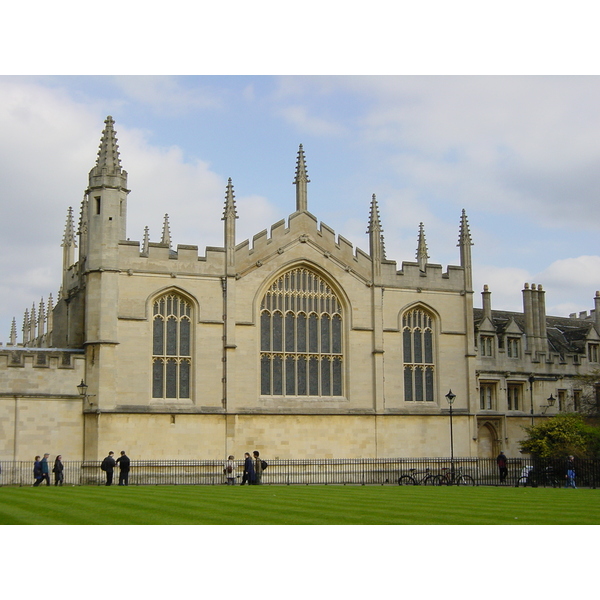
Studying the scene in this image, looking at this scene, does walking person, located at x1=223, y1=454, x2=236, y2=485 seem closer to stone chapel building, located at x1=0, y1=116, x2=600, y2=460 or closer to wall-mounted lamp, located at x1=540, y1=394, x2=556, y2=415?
stone chapel building, located at x1=0, y1=116, x2=600, y2=460

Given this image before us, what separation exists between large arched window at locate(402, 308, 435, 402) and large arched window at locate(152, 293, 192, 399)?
8985 millimetres

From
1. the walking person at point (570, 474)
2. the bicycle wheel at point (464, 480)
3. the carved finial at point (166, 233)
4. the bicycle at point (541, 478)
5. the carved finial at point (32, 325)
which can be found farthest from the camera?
the carved finial at point (32, 325)

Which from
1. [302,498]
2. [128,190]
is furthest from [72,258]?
[302,498]

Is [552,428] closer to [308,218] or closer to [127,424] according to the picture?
[308,218]

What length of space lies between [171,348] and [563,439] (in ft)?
51.1

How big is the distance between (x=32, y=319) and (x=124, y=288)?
27.9 meters

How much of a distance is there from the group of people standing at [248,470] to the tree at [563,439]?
36.8ft

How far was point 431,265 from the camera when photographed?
3697 centimetres

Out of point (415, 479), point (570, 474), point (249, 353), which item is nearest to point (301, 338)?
Result: point (249, 353)

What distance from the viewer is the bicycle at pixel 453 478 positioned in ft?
100

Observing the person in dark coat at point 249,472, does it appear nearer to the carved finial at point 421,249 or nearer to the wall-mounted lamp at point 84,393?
the wall-mounted lamp at point 84,393

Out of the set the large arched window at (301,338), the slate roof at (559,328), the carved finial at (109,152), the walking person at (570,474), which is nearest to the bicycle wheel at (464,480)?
the walking person at (570,474)

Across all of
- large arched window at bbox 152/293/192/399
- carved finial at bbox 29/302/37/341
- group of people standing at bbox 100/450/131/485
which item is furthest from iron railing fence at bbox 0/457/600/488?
carved finial at bbox 29/302/37/341

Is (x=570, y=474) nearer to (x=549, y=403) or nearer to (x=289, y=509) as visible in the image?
(x=549, y=403)
